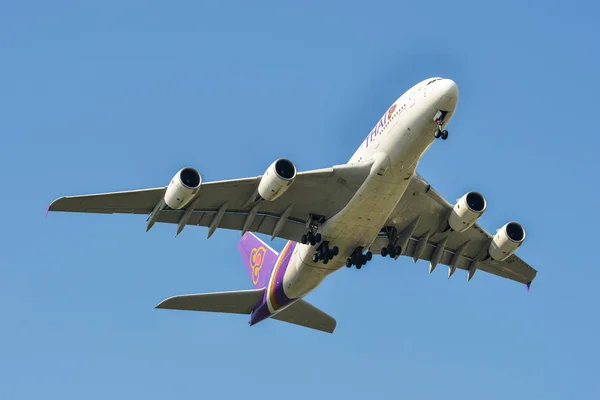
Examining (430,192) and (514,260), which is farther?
(514,260)

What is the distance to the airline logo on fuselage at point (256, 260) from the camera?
47656mm

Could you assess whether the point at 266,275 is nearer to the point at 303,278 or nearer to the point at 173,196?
the point at 303,278

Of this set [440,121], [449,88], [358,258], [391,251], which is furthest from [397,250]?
[449,88]

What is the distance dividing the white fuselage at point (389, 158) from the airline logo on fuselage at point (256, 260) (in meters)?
6.39

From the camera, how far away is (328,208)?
40.8 meters

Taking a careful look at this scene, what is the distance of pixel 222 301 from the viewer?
45031 mm

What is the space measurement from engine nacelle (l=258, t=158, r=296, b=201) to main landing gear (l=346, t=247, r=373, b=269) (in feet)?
16.3

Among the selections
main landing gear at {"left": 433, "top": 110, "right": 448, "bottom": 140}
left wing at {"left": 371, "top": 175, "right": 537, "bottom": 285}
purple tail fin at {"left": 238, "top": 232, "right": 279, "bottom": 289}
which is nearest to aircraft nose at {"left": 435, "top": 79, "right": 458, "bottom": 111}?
main landing gear at {"left": 433, "top": 110, "right": 448, "bottom": 140}

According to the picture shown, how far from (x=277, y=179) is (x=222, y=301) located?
30.8ft

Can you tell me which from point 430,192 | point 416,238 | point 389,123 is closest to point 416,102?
point 389,123

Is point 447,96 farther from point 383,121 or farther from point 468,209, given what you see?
point 468,209

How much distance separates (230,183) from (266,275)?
808 centimetres

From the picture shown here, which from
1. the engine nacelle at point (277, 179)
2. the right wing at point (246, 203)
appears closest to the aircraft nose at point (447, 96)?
the right wing at point (246, 203)

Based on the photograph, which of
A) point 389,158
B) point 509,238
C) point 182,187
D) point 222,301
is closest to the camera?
point 182,187
